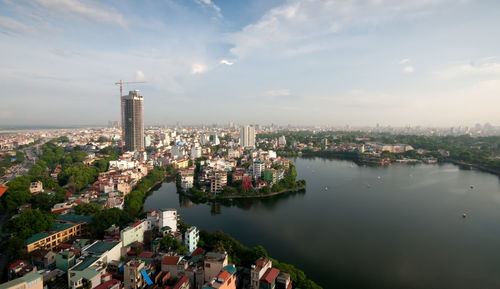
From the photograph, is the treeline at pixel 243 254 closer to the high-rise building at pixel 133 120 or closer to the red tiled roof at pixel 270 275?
the red tiled roof at pixel 270 275

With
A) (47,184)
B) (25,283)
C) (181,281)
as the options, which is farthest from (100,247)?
(47,184)

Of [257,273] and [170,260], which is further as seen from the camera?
[170,260]

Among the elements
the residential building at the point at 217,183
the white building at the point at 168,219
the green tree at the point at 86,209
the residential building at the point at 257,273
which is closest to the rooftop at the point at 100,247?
the white building at the point at 168,219

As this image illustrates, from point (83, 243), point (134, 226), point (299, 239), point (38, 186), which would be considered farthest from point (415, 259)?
point (38, 186)

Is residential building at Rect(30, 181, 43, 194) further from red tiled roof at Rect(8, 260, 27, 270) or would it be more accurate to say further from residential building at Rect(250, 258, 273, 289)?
residential building at Rect(250, 258, 273, 289)

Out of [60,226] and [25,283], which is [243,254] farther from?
[60,226]

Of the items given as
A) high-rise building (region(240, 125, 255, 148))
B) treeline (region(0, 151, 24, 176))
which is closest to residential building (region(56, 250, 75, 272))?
treeline (region(0, 151, 24, 176))
